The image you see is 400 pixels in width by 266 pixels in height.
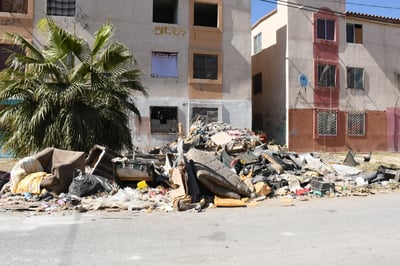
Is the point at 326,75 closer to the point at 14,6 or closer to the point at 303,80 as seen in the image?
the point at 303,80

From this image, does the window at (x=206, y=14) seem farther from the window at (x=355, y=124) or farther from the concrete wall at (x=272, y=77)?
the window at (x=355, y=124)

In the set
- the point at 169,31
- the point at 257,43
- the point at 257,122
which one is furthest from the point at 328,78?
the point at 169,31

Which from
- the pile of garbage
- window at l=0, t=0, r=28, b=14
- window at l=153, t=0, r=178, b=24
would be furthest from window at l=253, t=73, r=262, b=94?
the pile of garbage

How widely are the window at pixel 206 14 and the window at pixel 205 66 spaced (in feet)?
9.38

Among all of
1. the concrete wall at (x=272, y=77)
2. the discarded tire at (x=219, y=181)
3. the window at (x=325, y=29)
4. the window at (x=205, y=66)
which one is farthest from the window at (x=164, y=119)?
the discarded tire at (x=219, y=181)

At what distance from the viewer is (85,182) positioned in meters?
9.52

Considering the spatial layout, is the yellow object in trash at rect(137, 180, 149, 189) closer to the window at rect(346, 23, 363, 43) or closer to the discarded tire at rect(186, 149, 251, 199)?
the discarded tire at rect(186, 149, 251, 199)

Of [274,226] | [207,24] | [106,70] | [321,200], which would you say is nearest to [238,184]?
[321,200]

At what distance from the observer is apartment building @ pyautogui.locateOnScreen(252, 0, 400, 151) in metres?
24.0

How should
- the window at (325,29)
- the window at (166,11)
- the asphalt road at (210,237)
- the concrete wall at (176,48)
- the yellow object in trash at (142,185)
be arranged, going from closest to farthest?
the asphalt road at (210,237)
the yellow object in trash at (142,185)
the concrete wall at (176,48)
the window at (166,11)
the window at (325,29)

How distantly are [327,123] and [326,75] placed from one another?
9.63 feet

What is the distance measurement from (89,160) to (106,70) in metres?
3.07

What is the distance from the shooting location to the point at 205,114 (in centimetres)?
2203

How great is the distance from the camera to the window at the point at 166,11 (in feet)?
74.5
